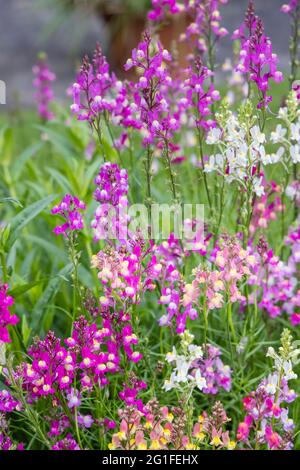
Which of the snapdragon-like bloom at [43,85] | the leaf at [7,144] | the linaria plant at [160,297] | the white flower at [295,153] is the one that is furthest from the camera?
the snapdragon-like bloom at [43,85]

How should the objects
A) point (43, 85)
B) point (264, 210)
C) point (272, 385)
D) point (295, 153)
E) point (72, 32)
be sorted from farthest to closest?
1. point (72, 32)
2. point (43, 85)
3. point (264, 210)
4. point (295, 153)
5. point (272, 385)

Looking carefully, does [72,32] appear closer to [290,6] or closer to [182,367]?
[290,6]

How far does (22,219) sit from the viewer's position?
2.38 metres

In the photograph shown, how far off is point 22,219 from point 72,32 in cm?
950

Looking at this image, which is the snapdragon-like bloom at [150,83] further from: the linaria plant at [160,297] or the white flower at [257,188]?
the white flower at [257,188]

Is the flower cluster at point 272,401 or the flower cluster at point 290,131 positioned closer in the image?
the flower cluster at point 272,401

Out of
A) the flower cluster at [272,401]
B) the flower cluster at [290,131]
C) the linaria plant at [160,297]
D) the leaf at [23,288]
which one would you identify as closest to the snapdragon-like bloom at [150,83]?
the linaria plant at [160,297]

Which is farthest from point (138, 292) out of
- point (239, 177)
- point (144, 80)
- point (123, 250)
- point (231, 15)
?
point (231, 15)

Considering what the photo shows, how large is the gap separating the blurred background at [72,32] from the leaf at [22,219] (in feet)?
18.7

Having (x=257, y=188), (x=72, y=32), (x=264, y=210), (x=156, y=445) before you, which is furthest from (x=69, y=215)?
(x=72, y=32)

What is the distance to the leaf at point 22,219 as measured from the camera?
90.6 inches

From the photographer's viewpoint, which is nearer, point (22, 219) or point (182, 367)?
point (182, 367)

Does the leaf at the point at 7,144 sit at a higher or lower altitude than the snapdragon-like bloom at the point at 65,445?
higher

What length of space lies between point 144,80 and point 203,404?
112 cm
